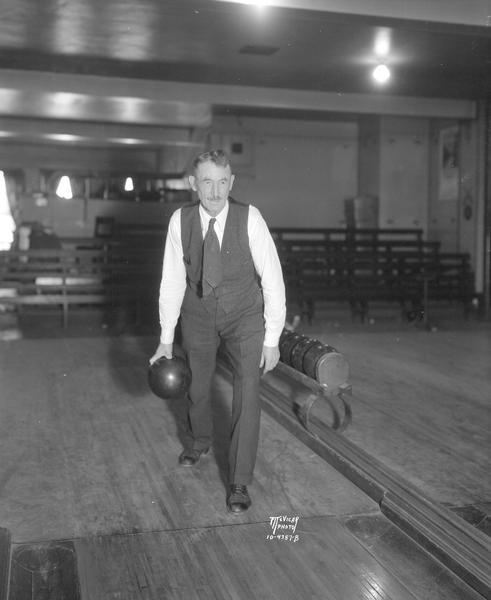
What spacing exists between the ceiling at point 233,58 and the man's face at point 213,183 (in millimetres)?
3379

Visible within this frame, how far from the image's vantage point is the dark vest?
115 inches

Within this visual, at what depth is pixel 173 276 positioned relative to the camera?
10.1ft

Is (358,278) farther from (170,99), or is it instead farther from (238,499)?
(238,499)

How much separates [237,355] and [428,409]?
205 cm

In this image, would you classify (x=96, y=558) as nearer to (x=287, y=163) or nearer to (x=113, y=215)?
(x=113, y=215)

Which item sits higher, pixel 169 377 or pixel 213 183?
pixel 213 183

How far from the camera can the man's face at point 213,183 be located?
2846mm

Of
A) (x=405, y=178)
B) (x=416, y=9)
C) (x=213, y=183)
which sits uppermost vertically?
(x=416, y=9)

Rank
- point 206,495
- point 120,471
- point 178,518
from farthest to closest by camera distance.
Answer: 1. point 120,471
2. point 206,495
3. point 178,518

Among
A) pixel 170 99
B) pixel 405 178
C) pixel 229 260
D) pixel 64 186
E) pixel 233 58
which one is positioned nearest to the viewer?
pixel 229 260

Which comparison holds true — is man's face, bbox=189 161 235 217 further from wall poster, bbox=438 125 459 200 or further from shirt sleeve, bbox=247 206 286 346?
wall poster, bbox=438 125 459 200

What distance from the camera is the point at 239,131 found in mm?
13242

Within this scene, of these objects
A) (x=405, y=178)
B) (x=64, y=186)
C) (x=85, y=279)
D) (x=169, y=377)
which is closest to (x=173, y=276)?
(x=169, y=377)

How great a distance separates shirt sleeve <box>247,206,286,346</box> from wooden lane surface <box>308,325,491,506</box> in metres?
0.96
